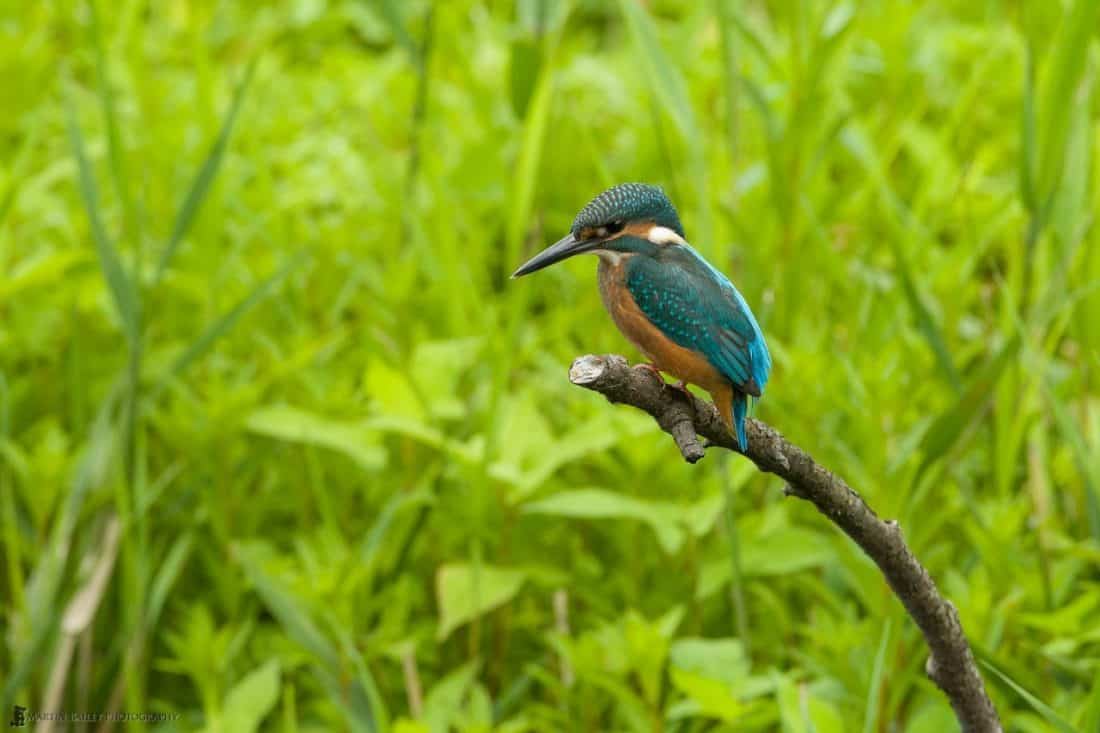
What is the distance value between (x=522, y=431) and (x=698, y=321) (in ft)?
4.12

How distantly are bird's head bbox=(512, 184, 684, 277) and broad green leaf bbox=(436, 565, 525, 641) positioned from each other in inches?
46.0

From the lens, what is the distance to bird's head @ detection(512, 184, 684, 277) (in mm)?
1469

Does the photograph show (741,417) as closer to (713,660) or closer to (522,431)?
(713,660)

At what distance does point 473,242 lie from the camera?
3582 mm

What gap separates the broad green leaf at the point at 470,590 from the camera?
8.44 feet

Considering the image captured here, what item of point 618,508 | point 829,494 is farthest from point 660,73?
point 829,494

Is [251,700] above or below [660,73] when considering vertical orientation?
below

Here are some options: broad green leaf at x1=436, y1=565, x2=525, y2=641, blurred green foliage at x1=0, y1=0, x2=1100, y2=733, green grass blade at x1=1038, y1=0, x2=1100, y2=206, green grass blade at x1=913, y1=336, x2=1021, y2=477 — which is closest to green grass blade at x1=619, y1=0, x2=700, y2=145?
blurred green foliage at x1=0, y1=0, x2=1100, y2=733

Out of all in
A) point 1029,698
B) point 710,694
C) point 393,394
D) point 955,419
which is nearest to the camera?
point 1029,698

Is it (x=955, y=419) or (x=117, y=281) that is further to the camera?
(x=117, y=281)

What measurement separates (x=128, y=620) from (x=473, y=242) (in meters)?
1.35

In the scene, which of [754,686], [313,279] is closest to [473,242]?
[313,279]

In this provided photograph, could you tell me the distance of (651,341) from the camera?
62.4 inches

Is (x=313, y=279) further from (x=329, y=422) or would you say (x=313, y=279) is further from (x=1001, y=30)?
(x=1001, y=30)
